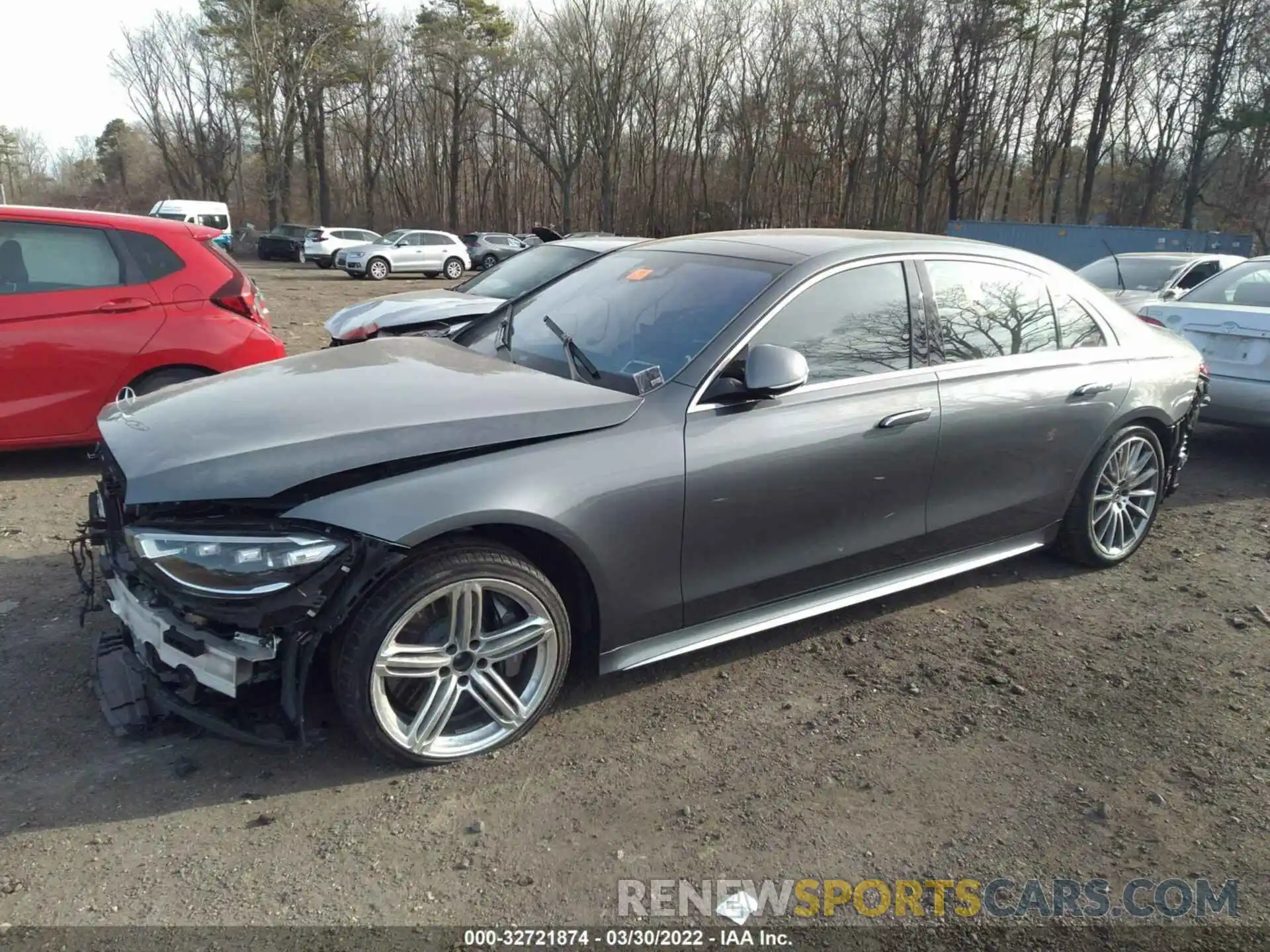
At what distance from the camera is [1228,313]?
6.70m

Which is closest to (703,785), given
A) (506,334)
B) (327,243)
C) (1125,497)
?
(506,334)

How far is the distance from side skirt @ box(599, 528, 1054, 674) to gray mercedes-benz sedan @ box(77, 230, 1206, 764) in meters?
0.01

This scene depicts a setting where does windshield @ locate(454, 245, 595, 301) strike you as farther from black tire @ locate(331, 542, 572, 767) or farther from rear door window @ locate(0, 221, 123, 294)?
black tire @ locate(331, 542, 572, 767)

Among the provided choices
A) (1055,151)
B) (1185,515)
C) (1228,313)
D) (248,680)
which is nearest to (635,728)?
(248,680)

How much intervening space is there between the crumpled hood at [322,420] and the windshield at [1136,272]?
1034 cm

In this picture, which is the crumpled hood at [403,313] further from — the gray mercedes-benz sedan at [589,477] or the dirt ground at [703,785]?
the dirt ground at [703,785]

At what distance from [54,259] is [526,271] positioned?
13.5 ft

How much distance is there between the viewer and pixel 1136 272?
11.7 meters

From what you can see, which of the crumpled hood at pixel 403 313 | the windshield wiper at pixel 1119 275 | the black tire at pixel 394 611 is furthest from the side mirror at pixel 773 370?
the windshield wiper at pixel 1119 275

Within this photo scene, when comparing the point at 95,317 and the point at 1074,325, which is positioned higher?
the point at 1074,325

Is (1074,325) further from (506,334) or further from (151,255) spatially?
(151,255)

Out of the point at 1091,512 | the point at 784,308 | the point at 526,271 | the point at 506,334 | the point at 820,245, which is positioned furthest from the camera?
the point at 526,271

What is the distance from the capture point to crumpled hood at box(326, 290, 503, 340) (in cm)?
756

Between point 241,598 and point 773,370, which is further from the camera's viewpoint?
point 773,370
